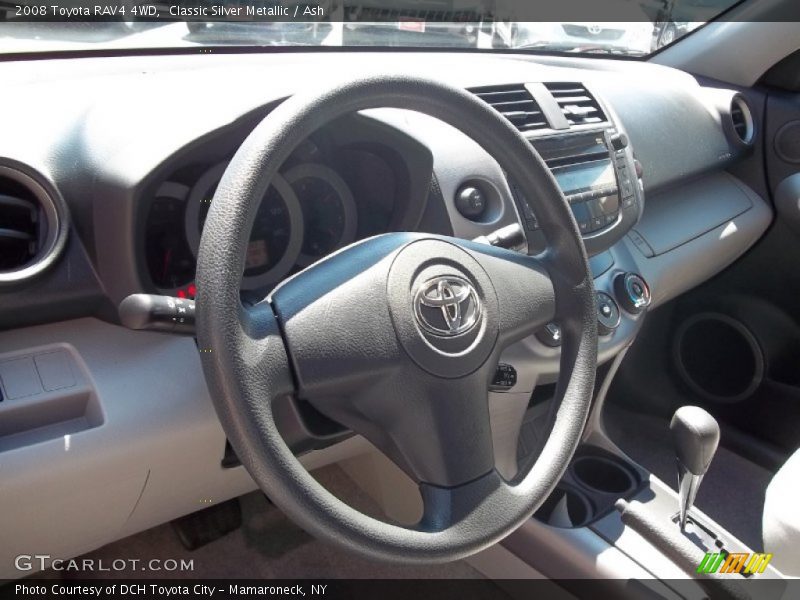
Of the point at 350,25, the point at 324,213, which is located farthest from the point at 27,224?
the point at 350,25

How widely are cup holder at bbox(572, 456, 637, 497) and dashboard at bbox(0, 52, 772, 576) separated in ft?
1.06

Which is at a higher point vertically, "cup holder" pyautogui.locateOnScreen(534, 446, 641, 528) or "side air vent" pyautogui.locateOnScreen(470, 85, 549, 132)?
"side air vent" pyautogui.locateOnScreen(470, 85, 549, 132)

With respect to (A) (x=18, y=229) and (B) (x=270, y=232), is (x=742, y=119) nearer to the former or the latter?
(B) (x=270, y=232)

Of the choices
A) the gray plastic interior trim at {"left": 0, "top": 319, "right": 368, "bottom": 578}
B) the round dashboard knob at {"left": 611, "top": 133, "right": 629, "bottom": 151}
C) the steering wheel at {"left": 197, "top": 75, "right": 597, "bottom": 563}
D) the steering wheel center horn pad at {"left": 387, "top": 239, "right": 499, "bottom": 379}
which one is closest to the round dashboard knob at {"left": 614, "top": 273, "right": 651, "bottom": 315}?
the round dashboard knob at {"left": 611, "top": 133, "right": 629, "bottom": 151}

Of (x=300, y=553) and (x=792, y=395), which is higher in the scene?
(x=792, y=395)

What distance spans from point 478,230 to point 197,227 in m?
0.46

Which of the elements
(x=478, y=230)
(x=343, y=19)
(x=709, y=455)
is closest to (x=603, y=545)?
(x=709, y=455)

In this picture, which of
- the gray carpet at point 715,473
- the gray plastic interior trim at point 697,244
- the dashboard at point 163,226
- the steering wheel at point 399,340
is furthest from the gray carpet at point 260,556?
the steering wheel at point 399,340

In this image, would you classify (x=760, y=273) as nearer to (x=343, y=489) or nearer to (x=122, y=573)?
(x=343, y=489)

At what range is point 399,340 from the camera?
961 mm

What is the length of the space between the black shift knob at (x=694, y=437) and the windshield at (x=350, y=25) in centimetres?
111

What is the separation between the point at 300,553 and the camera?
6.53 ft

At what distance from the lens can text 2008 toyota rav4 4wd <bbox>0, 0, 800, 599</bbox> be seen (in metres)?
0.94

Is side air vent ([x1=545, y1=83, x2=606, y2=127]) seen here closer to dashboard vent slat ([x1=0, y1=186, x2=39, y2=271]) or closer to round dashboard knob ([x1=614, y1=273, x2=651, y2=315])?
round dashboard knob ([x1=614, y1=273, x2=651, y2=315])
